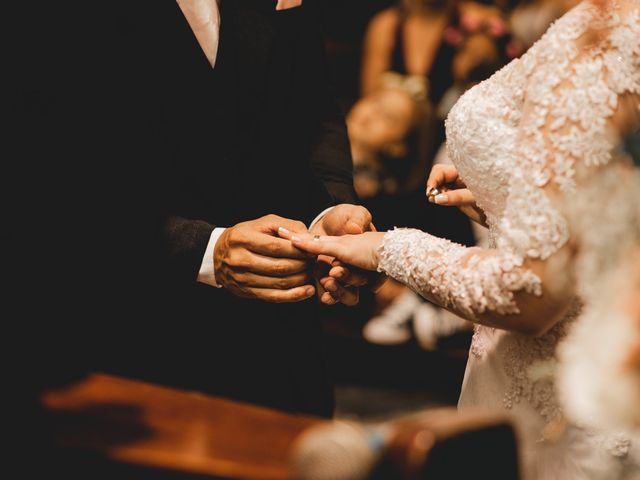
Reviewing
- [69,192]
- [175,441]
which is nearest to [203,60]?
[69,192]

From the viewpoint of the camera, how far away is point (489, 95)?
1.42 m

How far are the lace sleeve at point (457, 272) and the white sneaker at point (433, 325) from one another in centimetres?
241

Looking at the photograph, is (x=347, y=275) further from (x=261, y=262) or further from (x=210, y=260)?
(x=210, y=260)

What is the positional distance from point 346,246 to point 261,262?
0.20 m

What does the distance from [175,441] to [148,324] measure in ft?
2.16

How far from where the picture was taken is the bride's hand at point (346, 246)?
62.8 inches

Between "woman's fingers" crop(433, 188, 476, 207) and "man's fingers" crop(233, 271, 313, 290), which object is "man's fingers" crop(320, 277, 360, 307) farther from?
"woman's fingers" crop(433, 188, 476, 207)

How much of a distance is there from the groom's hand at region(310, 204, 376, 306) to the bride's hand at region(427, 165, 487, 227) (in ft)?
0.64

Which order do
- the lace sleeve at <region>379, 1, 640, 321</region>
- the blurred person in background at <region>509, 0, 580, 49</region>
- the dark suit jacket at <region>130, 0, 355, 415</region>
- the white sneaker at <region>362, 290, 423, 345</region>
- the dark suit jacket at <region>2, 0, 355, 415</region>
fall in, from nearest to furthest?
the lace sleeve at <region>379, 1, 640, 321</region> < the dark suit jacket at <region>2, 0, 355, 415</region> < the dark suit jacket at <region>130, 0, 355, 415</region> < the blurred person in background at <region>509, 0, 580, 49</region> < the white sneaker at <region>362, 290, 423, 345</region>

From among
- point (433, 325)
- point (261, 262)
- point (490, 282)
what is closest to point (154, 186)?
point (261, 262)

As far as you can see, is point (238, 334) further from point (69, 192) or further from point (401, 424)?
point (401, 424)

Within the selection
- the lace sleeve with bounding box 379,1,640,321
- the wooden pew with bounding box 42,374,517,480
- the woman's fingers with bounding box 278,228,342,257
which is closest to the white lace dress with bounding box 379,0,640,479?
the lace sleeve with bounding box 379,1,640,321

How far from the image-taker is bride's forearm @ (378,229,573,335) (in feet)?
3.83

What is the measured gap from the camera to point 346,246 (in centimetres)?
162
